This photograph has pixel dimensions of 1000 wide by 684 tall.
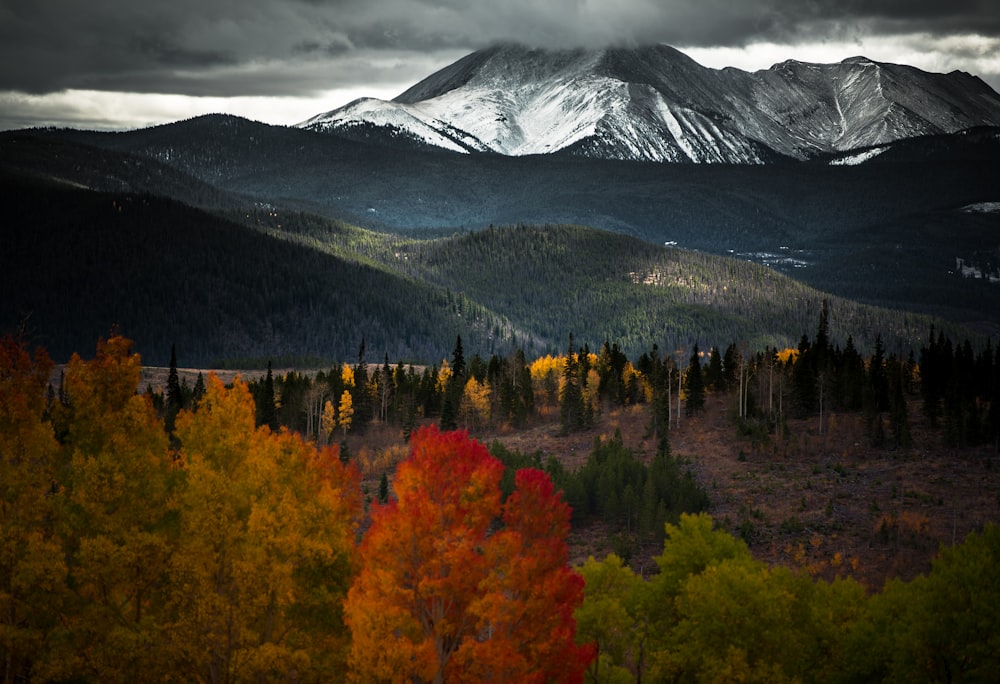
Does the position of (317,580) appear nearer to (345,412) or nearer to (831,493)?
(831,493)

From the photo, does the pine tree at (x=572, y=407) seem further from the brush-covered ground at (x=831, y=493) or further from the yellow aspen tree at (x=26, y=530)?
the yellow aspen tree at (x=26, y=530)

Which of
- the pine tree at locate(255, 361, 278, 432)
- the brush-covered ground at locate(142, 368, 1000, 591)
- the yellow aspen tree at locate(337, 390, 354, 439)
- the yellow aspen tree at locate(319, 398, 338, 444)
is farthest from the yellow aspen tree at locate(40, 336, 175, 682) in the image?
the yellow aspen tree at locate(337, 390, 354, 439)

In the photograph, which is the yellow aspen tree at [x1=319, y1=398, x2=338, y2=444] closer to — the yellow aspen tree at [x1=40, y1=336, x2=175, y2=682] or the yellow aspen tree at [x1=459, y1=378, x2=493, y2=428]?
the yellow aspen tree at [x1=459, y1=378, x2=493, y2=428]

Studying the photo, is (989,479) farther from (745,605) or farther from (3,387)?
(3,387)

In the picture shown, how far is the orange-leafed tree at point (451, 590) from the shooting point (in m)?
31.8

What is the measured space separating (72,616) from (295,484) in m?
8.23

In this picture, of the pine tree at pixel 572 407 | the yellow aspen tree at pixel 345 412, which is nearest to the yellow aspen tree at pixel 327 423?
the yellow aspen tree at pixel 345 412

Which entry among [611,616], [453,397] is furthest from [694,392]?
[611,616]

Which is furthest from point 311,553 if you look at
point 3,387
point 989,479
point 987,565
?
point 989,479

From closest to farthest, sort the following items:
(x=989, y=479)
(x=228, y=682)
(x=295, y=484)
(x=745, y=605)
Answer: (x=228, y=682) < (x=295, y=484) < (x=745, y=605) < (x=989, y=479)

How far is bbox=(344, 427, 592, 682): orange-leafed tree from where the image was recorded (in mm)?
31812

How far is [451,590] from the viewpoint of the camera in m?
32.3

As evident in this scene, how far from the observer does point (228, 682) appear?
3494 centimetres

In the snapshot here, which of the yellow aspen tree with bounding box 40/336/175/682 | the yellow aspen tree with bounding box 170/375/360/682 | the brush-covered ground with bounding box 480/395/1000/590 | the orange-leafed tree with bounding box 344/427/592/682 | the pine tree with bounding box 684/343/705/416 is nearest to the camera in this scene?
the orange-leafed tree with bounding box 344/427/592/682
